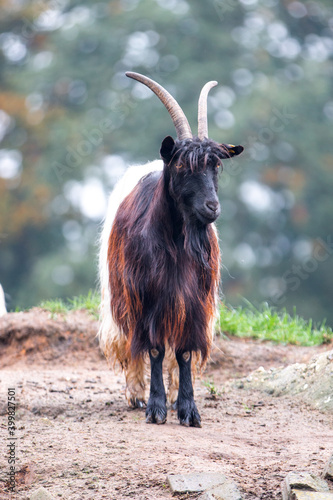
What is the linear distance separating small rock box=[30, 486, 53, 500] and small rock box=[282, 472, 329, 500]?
1.15 m

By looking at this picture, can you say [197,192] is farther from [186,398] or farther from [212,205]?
[186,398]

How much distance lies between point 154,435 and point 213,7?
1742cm

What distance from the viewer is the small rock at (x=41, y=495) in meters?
3.65

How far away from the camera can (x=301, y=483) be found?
3512 mm

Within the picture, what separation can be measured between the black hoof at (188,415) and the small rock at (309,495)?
174 cm

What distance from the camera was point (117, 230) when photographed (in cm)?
568

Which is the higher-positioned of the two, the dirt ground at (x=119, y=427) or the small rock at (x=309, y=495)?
the small rock at (x=309, y=495)

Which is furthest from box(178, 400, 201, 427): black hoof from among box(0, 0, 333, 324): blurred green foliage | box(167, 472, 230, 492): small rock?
box(0, 0, 333, 324): blurred green foliage

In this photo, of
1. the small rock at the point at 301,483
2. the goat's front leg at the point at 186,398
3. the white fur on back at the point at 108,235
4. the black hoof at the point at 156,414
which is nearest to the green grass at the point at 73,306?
the white fur on back at the point at 108,235

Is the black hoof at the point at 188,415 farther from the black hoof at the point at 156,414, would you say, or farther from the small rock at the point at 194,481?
the small rock at the point at 194,481

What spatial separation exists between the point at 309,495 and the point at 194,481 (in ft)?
2.06

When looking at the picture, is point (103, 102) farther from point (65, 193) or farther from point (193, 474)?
point (193, 474)

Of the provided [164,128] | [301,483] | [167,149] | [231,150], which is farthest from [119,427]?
[164,128]

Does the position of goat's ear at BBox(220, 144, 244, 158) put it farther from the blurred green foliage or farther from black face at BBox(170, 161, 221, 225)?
the blurred green foliage
